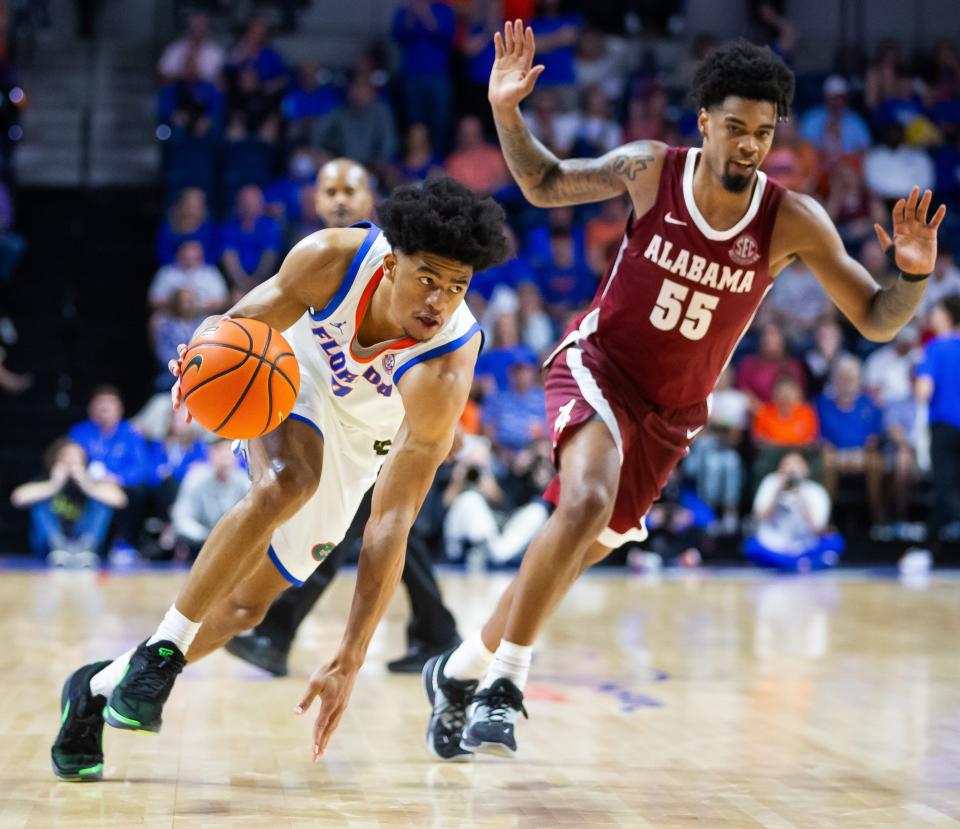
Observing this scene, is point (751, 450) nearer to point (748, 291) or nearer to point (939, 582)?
point (939, 582)

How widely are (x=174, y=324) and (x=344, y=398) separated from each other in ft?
24.8

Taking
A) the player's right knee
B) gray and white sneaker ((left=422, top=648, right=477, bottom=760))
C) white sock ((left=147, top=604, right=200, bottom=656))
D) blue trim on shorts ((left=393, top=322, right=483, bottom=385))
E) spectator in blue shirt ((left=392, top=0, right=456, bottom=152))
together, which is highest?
spectator in blue shirt ((left=392, top=0, right=456, bottom=152))

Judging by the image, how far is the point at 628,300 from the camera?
4.63 meters

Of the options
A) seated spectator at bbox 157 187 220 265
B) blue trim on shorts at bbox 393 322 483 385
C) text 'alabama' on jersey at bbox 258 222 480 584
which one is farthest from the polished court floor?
seated spectator at bbox 157 187 220 265

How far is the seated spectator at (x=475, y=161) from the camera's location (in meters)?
13.3

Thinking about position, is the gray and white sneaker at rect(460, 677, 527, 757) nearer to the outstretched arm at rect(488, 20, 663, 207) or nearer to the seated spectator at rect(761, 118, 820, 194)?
the outstretched arm at rect(488, 20, 663, 207)

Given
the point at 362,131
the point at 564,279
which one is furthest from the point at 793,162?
the point at 362,131

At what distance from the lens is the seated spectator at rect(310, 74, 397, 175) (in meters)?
13.5

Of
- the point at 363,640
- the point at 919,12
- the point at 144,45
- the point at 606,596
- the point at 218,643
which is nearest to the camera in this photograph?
the point at 363,640

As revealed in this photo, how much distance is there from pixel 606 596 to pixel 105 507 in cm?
396

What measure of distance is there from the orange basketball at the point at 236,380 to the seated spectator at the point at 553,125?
10.0 meters

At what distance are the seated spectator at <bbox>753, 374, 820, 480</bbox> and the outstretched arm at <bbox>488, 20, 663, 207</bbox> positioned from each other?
23.4 ft

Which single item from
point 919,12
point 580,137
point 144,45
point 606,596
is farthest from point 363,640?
point 919,12

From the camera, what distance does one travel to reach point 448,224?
3803mm
